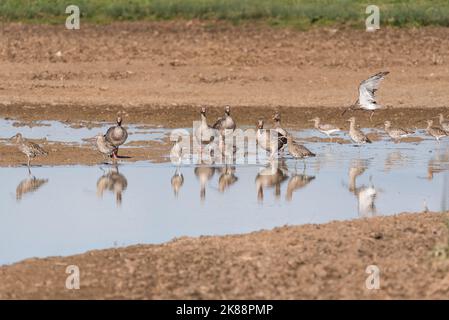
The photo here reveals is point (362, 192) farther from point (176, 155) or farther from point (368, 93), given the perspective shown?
point (368, 93)

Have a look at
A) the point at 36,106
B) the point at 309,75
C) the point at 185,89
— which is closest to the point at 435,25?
the point at 309,75

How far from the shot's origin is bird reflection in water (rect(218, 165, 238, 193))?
14727 mm

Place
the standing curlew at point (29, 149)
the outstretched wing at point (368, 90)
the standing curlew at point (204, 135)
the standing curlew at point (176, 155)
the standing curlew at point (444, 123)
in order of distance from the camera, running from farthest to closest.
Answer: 1. the outstretched wing at point (368, 90)
2. the standing curlew at point (444, 123)
3. the standing curlew at point (204, 135)
4. the standing curlew at point (176, 155)
5. the standing curlew at point (29, 149)

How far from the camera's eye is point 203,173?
1580cm

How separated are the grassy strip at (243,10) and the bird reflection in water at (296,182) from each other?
14157 millimetres

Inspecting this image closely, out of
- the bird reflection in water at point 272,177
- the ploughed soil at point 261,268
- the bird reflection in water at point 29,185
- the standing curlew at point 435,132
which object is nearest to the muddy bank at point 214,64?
the standing curlew at point 435,132

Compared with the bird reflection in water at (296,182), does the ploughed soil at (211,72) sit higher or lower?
higher

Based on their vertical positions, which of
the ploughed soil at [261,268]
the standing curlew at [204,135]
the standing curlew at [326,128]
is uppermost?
the standing curlew at [326,128]

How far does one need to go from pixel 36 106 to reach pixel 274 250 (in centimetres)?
1206

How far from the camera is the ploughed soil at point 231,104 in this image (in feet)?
31.1

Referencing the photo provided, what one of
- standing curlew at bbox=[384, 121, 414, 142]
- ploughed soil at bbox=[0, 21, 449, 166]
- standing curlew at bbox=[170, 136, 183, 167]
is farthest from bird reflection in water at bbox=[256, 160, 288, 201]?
standing curlew at bbox=[384, 121, 414, 142]

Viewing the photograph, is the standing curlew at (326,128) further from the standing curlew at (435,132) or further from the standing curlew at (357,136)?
the standing curlew at (435,132)

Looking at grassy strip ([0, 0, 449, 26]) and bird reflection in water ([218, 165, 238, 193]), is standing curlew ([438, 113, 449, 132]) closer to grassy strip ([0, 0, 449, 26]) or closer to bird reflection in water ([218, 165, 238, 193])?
bird reflection in water ([218, 165, 238, 193])
